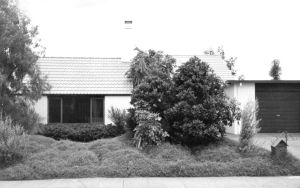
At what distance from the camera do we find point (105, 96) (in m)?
20.4

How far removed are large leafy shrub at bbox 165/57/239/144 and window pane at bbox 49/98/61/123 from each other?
28.5 feet

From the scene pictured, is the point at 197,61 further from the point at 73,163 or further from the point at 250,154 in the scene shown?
the point at 73,163

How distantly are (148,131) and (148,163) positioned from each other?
1699 mm

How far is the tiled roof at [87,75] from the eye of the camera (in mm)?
20500

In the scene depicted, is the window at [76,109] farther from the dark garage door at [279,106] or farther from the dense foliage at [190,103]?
the dark garage door at [279,106]

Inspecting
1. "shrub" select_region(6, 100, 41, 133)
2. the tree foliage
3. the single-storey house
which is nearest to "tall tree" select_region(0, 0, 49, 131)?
"shrub" select_region(6, 100, 41, 133)

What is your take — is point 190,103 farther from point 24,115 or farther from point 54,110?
point 54,110

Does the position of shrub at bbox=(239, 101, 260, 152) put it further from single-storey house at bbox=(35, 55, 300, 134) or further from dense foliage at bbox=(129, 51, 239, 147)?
single-storey house at bbox=(35, 55, 300, 134)

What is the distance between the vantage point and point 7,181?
1023 cm

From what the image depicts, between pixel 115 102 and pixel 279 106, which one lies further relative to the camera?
pixel 279 106

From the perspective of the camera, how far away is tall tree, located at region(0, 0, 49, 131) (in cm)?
1298

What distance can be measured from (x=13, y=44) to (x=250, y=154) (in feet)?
27.2

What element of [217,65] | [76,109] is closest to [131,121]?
[76,109]

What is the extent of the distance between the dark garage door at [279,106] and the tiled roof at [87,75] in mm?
2935
